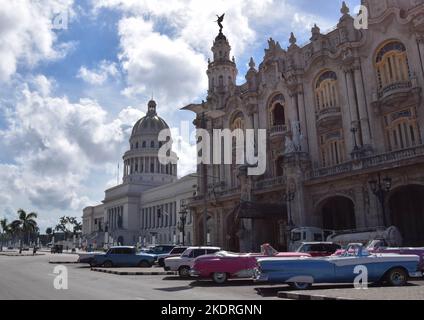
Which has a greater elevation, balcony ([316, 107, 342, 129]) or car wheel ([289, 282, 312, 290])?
balcony ([316, 107, 342, 129])

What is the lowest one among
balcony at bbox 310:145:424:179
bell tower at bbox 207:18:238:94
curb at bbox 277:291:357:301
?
curb at bbox 277:291:357:301

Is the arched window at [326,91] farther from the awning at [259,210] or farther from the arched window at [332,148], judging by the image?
the awning at [259,210]

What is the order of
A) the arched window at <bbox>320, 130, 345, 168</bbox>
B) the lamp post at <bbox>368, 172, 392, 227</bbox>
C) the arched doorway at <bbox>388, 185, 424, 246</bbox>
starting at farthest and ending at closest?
the arched window at <bbox>320, 130, 345, 168</bbox> < the arched doorway at <bbox>388, 185, 424, 246</bbox> < the lamp post at <bbox>368, 172, 392, 227</bbox>

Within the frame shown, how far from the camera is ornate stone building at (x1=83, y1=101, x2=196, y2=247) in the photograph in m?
102

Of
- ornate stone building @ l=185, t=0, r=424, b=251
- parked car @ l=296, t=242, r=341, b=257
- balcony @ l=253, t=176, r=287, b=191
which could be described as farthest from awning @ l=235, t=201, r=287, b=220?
parked car @ l=296, t=242, r=341, b=257

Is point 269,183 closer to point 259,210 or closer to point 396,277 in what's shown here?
point 259,210

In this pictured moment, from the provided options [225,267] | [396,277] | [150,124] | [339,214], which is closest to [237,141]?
[339,214]

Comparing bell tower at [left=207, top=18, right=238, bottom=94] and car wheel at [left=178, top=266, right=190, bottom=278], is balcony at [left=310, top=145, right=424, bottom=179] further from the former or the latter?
bell tower at [left=207, top=18, right=238, bottom=94]

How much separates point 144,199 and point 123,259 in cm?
8473

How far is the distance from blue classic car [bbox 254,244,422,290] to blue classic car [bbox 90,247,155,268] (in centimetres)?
1889

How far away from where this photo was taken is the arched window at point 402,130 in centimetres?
3111

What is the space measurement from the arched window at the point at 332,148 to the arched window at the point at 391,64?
5493 mm

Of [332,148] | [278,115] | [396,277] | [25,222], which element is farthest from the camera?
[25,222]

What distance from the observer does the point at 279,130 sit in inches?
1612
